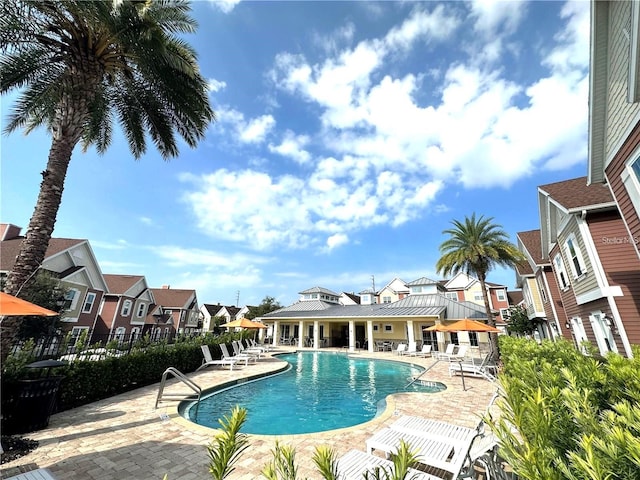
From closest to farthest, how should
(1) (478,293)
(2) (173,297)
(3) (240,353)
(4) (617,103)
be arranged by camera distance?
(4) (617,103)
(3) (240,353)
(1) (478,293)
(2) (173,297)

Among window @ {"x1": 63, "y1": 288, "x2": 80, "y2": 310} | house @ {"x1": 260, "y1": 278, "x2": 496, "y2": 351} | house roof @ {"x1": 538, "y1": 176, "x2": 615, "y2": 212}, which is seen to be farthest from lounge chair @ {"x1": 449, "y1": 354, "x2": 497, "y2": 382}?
window @ {"x1": 63, "y1": 288, "x2": 80, "y2": 310}

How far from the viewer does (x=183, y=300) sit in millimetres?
46906

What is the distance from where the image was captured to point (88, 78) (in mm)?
7852

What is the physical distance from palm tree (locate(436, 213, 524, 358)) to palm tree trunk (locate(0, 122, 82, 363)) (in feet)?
78.3

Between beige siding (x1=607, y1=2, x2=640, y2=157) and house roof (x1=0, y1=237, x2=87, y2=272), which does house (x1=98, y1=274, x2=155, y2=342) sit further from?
beige siding (x1=607, y1=2, x2=640, y2=157)

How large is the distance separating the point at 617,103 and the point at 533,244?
632 inches

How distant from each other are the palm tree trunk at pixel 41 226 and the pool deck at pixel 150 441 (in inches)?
94.2

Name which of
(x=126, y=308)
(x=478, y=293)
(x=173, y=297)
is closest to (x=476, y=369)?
(x=478, y=293)

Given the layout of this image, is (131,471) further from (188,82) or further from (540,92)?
(540,92)

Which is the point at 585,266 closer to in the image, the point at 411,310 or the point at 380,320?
the point at 411,310

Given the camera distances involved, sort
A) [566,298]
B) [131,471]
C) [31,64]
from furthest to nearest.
A: [566,298] < [31,64] < [131,471]

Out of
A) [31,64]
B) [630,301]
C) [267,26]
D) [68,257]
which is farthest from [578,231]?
[68,257]

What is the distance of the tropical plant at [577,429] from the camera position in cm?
169

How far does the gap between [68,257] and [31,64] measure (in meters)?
22.8
